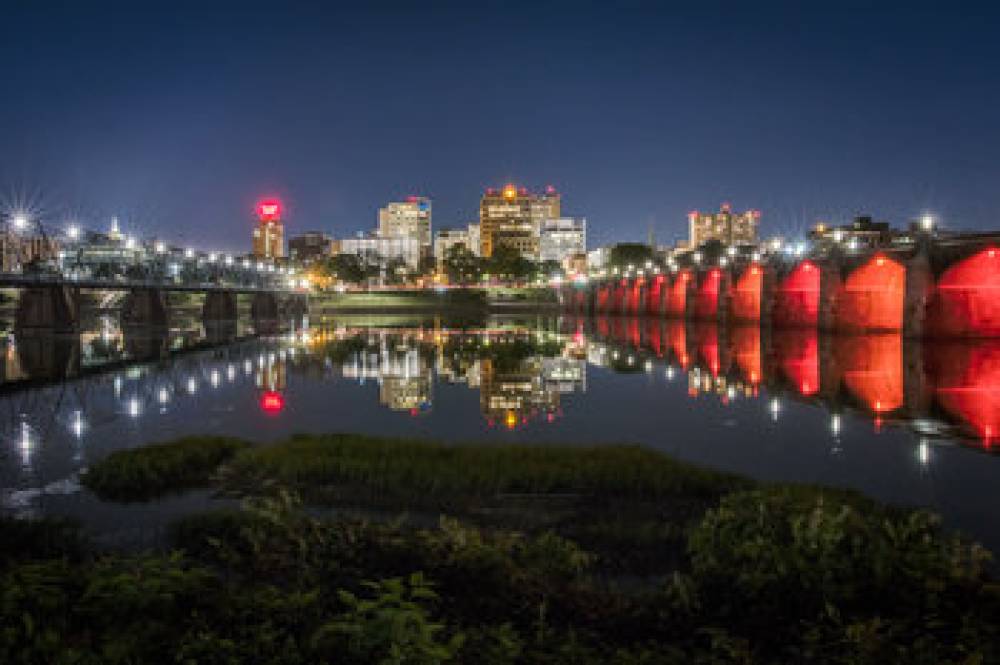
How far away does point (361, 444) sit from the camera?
2119 cm

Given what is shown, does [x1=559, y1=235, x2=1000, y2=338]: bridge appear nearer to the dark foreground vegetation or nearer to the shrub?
the dark foreground vegetation

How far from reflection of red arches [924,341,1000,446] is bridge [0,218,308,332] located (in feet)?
238

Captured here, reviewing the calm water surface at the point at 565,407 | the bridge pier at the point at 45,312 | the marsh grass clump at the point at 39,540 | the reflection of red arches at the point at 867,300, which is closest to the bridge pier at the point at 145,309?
the bridge pier at the point at 45,312

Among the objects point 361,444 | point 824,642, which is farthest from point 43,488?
point 824,642

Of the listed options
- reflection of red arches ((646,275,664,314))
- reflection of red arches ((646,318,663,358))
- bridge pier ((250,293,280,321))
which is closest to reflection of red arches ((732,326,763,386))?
reflection of red arches ((646,318,663,358))

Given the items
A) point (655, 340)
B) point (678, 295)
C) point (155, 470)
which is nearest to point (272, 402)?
point (155, 470)

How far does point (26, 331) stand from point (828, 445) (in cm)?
8723

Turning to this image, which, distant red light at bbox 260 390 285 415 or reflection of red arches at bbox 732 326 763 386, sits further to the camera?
reflection of red arches at bbox 732 326 763 386

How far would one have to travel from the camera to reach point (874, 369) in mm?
→ 45031

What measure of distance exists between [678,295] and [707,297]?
9.78 m

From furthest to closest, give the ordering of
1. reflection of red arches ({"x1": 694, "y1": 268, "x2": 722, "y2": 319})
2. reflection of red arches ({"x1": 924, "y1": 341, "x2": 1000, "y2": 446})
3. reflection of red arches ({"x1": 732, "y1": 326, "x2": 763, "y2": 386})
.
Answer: reflection of red arches ({"x1": 694, "y1": 268, "x2": 722, "y2": 319}) < reflection of red arches ({"x1": 732, "y1": 326, "x2": 763, "y2": 386}) < reflection of red arches ({"x1": 924, "y1": 341, "x2": 1000, "y2": 446})

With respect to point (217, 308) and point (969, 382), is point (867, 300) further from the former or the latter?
point (217, 308)

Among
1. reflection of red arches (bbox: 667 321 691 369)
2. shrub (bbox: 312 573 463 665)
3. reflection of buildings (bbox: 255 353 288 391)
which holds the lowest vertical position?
reflection of buildings (bbox: 255 353 288 391)

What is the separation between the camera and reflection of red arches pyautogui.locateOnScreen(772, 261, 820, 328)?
84.5 meters
